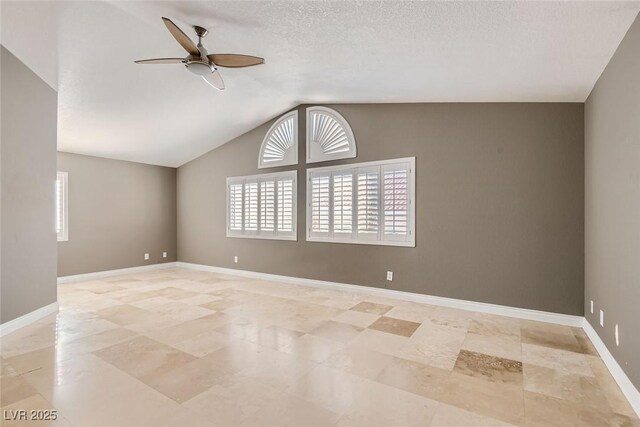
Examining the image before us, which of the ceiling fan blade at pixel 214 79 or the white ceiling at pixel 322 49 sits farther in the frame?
the ceiling fan blade at pixel 214 79

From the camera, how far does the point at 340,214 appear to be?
5414 millimetres

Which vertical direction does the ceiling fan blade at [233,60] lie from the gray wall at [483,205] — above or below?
above

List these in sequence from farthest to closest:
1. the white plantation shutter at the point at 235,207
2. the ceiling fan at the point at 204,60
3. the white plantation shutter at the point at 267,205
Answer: the white plantation shutter at the point at 235,207 < the white plantation shutter at the point at 267,205 < the ceiling fan at the point at 204,60

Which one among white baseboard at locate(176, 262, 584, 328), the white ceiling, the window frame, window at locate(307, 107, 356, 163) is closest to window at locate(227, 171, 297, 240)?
the window frame

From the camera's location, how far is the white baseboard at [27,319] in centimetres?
331

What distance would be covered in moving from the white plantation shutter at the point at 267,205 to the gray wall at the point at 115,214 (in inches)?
112

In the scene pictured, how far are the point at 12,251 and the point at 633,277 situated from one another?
5698 millimetres

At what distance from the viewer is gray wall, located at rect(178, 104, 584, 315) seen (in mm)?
3750

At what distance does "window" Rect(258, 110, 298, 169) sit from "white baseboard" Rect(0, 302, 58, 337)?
3930 millimetres

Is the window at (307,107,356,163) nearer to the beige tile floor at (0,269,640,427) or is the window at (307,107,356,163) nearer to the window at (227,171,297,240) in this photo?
Result: the window at (227,171,297,240)

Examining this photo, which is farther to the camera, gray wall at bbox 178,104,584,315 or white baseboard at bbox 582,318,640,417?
gray wall at bbox 178,104,584,315

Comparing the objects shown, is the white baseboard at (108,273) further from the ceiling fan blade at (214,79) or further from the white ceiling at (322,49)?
the ceiling fan blade at (214,79)

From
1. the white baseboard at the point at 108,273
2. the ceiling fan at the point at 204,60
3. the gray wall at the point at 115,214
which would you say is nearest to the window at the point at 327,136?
the ceiling fan at the point at 204,60

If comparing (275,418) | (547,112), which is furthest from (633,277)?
(275,418)
